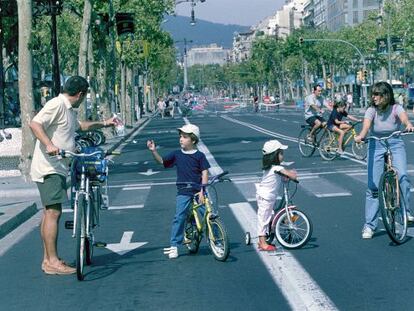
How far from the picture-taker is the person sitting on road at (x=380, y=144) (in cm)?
1121

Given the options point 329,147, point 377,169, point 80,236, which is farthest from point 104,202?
point 329,147

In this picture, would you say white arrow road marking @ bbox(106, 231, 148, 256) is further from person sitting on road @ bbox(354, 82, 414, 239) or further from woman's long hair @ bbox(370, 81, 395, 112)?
woman's long hair @ bbox(370, 81, 395, 112)

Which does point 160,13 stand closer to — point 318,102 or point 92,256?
point 318,102

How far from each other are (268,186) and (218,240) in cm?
87

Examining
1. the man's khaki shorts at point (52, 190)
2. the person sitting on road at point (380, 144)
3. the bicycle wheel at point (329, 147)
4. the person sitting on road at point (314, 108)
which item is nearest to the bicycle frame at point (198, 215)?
the man's khaki shorts at point (52, 190)

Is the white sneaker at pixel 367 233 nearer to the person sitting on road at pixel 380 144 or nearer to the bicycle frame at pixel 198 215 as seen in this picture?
the person sitting on road at pixel 380 144

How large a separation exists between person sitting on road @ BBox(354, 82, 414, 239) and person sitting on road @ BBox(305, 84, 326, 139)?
14.6m

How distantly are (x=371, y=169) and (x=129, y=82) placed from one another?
64.9m

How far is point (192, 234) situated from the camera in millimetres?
10469

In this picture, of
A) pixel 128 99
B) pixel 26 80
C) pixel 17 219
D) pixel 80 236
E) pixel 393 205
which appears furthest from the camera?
pixel 128 99

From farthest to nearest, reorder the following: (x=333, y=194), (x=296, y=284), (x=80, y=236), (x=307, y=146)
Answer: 1. (x=307, y=146)
2. (x=333, y=194)
3. (x=80, y=236)
4. (x=296, y=284)

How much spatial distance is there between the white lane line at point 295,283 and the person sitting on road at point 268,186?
21 cm

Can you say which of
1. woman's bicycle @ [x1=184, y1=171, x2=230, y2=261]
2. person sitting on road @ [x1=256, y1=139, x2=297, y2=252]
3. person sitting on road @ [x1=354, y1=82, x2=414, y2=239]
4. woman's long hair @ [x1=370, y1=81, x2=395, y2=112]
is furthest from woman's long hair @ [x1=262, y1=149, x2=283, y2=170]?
woman's long hair @ [x1=370, y1=81, x2=395, y2=112]

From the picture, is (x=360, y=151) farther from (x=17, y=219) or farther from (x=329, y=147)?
(x=17, y=219)
